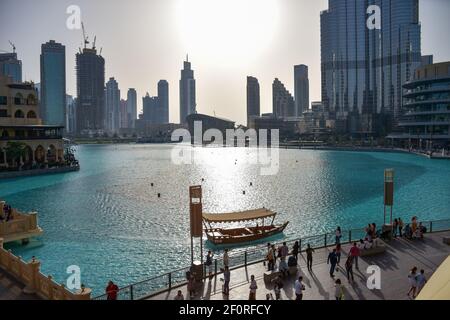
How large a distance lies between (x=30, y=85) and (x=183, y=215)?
62.1m

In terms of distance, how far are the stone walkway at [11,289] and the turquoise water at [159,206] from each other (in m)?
5.84

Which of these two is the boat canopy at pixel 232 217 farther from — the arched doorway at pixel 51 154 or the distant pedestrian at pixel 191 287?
the arched doorway at pixel 51 154

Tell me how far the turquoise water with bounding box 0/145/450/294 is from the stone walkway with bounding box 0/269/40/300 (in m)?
5.84

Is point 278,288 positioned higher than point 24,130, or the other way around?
point 24,130

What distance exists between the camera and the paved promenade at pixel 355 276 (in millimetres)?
18516

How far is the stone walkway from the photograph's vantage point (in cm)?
1814

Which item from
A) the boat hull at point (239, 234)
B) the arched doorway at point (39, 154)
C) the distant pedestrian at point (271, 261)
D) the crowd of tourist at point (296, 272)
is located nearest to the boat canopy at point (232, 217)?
the boat hull at point (239, 234)

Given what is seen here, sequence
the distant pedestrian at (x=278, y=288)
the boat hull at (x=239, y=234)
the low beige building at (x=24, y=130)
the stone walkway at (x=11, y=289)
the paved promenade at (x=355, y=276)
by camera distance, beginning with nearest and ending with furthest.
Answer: the distant pedestrian at (x=278, y=288) < the stone walkway at (x=11, y=289) < the paved promenade at (x=355, y=276) < the boat hull at (x=239, y=234) < the low beige building at (x=24, y=130)

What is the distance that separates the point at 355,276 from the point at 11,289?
15.8 metres

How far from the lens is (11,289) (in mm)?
18922

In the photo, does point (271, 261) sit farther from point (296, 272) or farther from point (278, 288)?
point (278, 288)

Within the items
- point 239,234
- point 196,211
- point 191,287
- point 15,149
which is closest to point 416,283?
point 191,287

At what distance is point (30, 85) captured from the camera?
91250 millimetres

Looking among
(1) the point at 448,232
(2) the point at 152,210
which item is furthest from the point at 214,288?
(2) the point at 152,210
